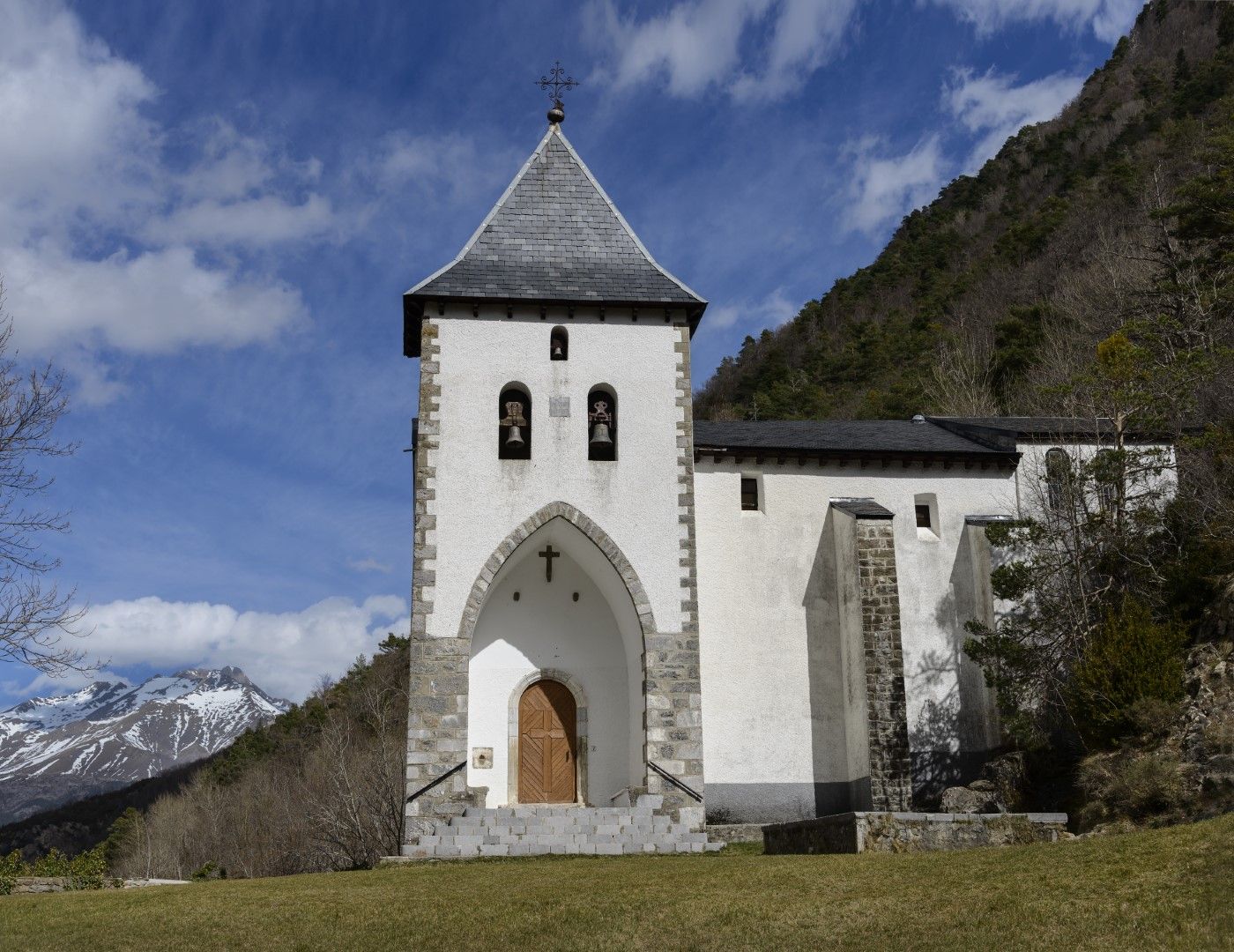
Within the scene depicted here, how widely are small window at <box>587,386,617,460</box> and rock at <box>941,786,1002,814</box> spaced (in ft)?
27.2

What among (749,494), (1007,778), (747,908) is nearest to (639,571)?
(749,494)

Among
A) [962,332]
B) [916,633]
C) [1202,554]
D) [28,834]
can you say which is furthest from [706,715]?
[28,834]

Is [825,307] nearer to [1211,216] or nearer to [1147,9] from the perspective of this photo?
[1211,216]

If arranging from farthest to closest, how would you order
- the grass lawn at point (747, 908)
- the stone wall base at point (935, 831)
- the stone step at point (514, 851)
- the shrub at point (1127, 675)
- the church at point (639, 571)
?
Answer: the church at point (639, 571) → the shrub at point (1127, 675) → the stone step at point (514, 851) → the stone wall base at point (935, 831) → the grass lawn at point (747, 908)

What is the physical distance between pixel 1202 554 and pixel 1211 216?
16.7m

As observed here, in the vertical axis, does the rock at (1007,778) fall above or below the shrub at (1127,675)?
below

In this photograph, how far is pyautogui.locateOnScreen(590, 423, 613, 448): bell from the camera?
20781mm

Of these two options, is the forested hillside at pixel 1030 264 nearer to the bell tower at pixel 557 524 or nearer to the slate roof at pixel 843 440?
the slate roof at pixel 843 440

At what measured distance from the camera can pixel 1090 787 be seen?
17.6m

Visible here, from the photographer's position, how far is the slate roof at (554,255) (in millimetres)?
21422

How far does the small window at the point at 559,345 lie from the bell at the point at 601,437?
149 centimetres

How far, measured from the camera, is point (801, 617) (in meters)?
22.7

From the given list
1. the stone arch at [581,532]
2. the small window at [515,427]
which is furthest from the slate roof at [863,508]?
the small window at [515,427]

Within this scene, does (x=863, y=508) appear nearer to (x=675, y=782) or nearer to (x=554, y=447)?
(x=554, y=447)
